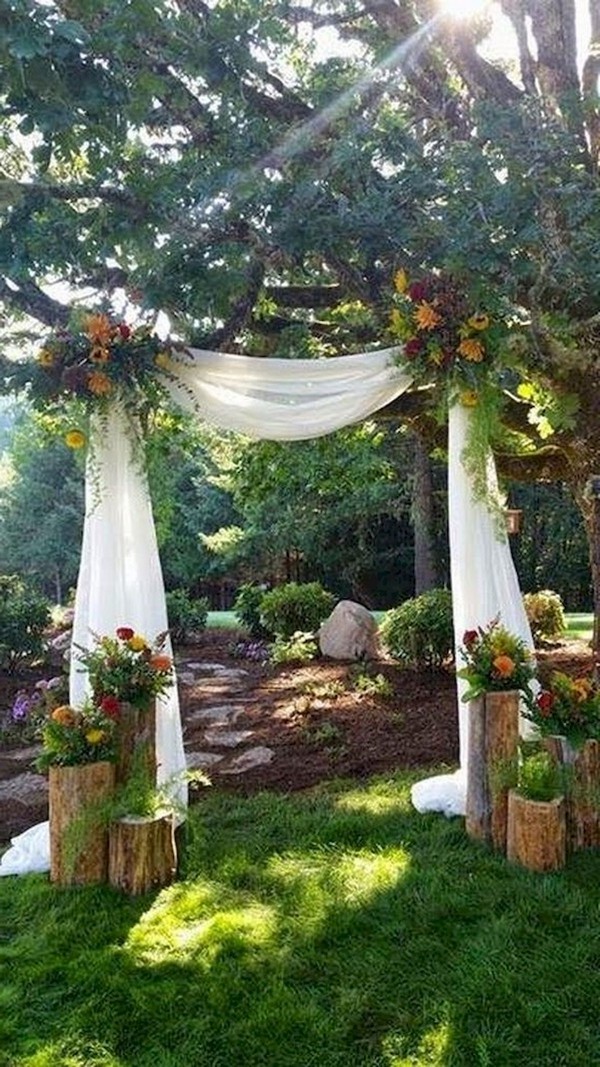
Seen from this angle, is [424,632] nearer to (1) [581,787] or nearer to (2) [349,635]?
(2) [349,635]

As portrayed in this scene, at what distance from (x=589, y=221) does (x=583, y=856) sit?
8.53 ft

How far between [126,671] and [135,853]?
2.27ft

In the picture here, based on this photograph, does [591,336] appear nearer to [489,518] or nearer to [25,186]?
[489,518]

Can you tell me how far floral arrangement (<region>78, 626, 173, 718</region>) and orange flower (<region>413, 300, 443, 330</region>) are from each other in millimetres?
1864

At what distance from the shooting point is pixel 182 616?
387 inches

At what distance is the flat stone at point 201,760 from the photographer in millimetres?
4883

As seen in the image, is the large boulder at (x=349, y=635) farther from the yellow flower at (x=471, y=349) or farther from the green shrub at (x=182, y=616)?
the yellow flower at (x=471, y=349)

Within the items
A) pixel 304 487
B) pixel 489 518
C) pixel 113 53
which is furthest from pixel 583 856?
pixel 304 487

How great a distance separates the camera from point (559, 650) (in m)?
7.49

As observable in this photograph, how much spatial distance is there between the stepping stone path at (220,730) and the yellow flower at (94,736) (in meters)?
1.74

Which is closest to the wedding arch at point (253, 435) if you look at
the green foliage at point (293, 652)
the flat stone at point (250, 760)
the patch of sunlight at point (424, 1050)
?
the flat stone at point (250, 760)

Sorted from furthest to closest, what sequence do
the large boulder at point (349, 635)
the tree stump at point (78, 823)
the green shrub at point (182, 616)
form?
the green shrub at point (182, 616) → the large boulder at point (349, 635) → the tree stump at point (78, 823)

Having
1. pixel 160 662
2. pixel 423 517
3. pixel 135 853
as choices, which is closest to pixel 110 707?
pixel 160 662

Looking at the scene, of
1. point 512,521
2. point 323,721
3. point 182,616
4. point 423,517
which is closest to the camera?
point 512,521
